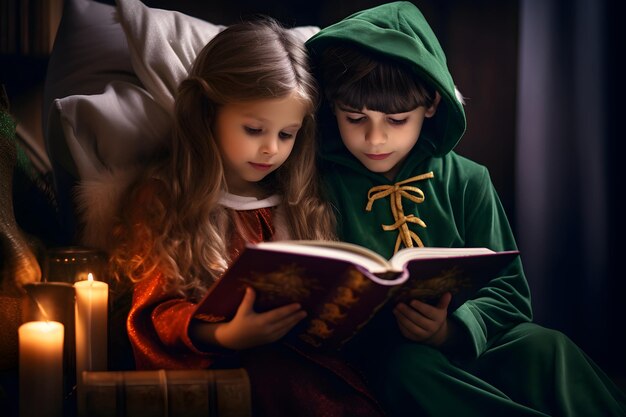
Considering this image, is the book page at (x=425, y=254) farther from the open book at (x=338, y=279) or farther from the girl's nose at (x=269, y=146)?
the girl's nose at (x=269, y=146)

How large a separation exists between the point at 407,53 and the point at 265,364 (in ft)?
1.98

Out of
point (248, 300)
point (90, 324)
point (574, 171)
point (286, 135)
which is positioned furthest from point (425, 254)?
point (574, 171)

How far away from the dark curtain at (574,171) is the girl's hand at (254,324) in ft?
3.55

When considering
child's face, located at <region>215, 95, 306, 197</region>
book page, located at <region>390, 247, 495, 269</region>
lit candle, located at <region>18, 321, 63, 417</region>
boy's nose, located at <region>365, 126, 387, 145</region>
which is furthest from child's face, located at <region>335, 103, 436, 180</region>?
lit candle, located at <region>18, 321, 63, 417</region>

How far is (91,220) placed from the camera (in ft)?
5.11

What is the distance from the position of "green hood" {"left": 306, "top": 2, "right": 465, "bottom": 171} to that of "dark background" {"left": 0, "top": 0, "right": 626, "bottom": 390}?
63 centimetres

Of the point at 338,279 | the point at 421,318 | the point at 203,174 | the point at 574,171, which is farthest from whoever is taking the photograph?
the point at 574,171

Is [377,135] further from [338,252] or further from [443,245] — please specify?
[338,252]

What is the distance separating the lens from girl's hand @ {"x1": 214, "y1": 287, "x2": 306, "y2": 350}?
1280 millimetres

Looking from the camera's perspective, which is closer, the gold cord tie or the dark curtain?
the gold cord tie

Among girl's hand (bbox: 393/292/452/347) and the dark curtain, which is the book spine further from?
the dark curtain

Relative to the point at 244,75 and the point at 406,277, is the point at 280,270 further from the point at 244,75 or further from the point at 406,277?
the point at 244,75

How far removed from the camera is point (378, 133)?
154 cm

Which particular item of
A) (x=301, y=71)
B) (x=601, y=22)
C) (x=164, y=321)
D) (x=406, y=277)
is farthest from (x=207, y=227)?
(x=601, y=22)
